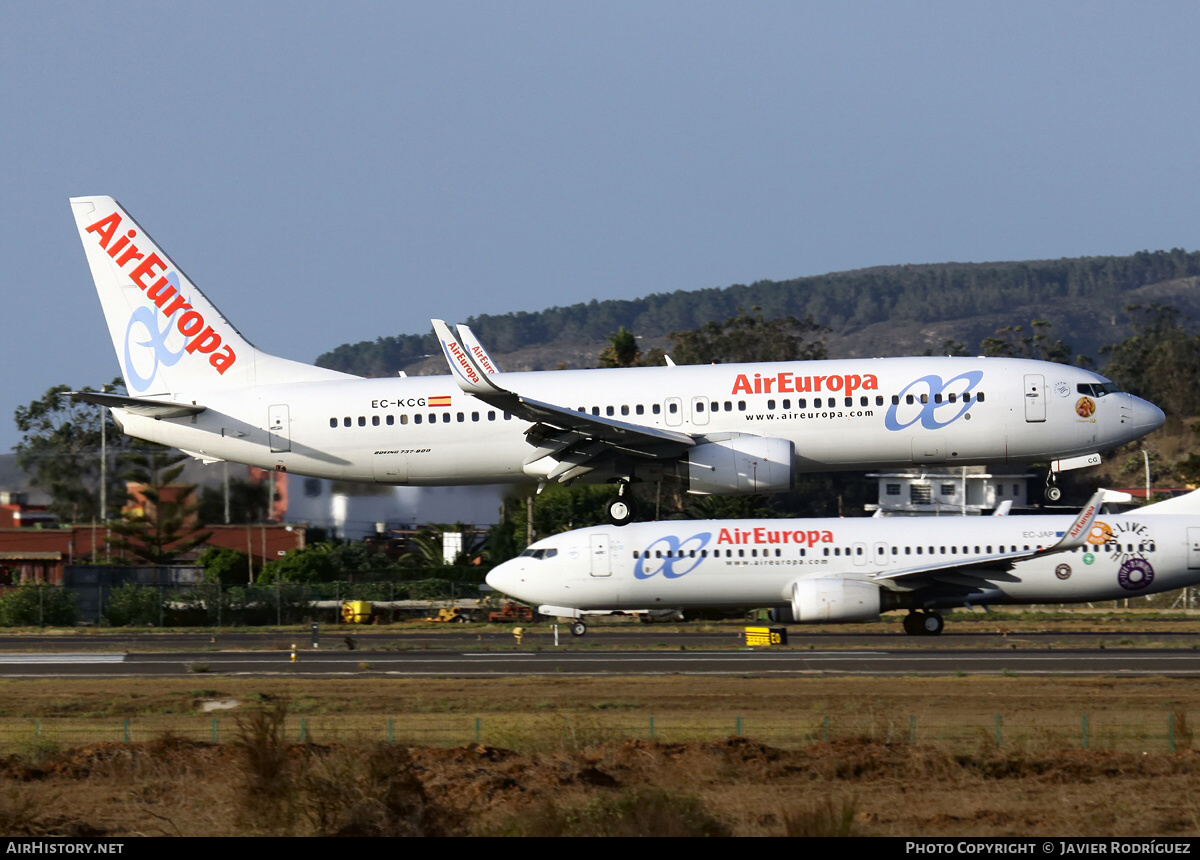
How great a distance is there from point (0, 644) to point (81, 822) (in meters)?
41.4

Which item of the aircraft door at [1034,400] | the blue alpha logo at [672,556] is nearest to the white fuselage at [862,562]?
the blue alpha logo at [672,556]

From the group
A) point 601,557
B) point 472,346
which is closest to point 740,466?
point 472,346

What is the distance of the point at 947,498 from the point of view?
130 meters

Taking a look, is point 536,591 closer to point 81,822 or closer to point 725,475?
point 725,475

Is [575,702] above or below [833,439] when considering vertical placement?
below

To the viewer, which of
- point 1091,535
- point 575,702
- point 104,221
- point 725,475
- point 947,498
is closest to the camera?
point 725,475

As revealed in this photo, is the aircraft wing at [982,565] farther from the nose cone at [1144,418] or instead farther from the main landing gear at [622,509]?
the main landing gear at [622,509]

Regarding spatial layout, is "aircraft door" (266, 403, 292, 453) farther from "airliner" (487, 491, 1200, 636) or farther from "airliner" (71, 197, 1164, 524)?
"airliner" (487, 491, 1200, 636)

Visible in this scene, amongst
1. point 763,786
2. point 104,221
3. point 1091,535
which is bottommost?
point 763,786

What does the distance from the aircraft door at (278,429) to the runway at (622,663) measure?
34.5 feet

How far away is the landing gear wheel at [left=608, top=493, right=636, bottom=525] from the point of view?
1420 inches

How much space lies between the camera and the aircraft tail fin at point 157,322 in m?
40.6

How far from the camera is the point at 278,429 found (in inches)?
1505
